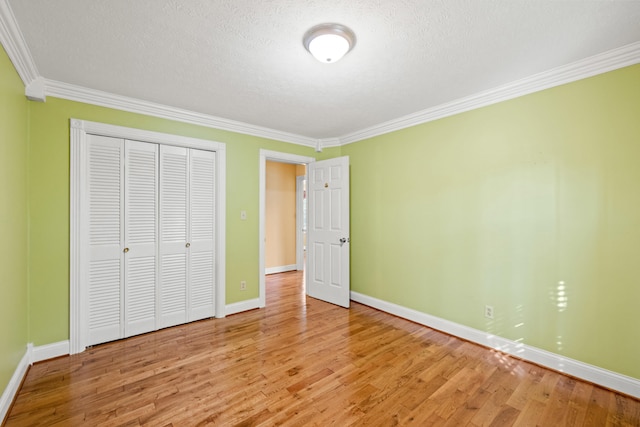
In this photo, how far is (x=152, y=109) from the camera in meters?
3.00

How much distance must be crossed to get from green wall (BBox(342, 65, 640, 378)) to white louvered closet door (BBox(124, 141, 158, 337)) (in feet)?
9.25

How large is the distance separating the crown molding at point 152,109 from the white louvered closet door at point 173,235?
37 cm

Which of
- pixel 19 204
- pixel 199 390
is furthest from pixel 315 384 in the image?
pixel 19 204

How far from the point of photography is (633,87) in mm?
2020

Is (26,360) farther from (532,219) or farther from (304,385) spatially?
(532,219)

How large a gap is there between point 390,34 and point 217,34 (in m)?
1.14

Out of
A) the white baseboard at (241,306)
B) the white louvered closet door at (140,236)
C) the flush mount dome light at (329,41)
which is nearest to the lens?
the flush mount dome light at (329,41)

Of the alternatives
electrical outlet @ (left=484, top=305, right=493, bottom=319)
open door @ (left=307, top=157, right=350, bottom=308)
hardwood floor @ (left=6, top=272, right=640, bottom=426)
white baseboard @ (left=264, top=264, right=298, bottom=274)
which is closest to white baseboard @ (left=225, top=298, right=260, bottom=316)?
hardwood floor @ (left=6, top=272, right=640, bottom=426)

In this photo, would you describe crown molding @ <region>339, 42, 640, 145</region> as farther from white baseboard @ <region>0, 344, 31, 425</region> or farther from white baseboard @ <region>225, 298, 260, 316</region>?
white baseboard @ <region>0, 344, 31, 425</region>

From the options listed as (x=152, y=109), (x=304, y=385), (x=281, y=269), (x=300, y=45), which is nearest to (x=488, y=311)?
(x=304, y=385)

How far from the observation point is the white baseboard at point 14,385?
179 centimetres

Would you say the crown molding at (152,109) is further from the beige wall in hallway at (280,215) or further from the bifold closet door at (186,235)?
the beige wall in hallway at (280,215)

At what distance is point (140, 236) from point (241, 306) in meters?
1.49

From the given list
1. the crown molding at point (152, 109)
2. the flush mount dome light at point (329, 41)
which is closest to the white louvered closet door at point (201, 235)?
the crown molding at point (152, 109)
